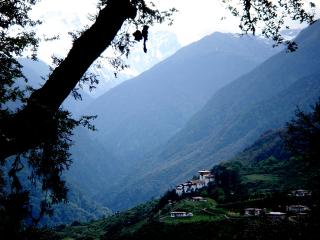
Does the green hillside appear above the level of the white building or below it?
below

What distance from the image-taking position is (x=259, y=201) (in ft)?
350

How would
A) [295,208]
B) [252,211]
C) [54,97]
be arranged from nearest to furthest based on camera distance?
[54,97] → [295,208] → [252,211]

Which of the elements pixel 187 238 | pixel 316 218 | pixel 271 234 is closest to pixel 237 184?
pixel 187 238

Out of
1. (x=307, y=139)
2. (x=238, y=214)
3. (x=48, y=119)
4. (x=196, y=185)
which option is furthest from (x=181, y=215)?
(x=48, y=119)

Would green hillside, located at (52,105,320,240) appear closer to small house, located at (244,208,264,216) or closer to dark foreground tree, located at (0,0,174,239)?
small house, located at (244,208,264,216)

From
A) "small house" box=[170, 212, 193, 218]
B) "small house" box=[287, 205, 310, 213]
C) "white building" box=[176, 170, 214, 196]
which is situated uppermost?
"white building" box=[176, 170, 214, 196]

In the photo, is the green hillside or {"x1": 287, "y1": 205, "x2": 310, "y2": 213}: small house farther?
{"x1": 287, "y1": 205, "x2": 310, "y2": 213}: small house

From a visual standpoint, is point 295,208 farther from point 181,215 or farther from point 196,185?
point 196,185

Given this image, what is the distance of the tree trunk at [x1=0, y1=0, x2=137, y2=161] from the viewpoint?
680cm

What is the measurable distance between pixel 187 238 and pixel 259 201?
24.0m

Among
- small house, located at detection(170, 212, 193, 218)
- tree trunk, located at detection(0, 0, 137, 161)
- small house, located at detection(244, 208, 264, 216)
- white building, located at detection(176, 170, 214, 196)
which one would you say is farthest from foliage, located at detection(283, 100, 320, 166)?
white building, located at detection(176, 170, 214, 196)

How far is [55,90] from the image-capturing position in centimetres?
698

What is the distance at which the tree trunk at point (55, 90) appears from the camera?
6.80 m

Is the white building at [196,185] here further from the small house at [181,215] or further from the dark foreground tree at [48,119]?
the dark foreground tree at [48,119]
